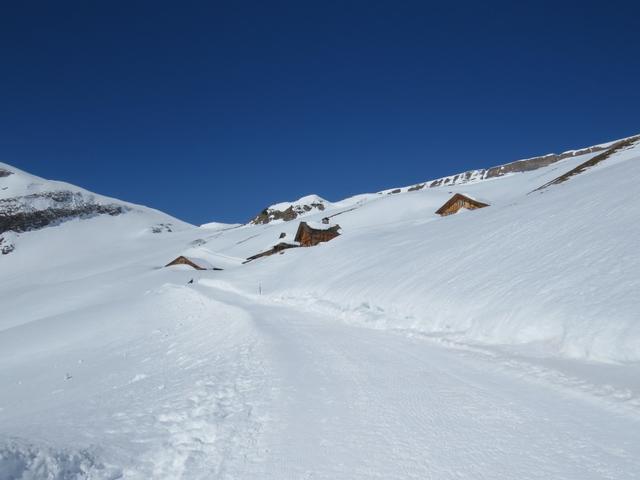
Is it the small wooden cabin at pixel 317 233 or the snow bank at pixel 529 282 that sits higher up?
the small wooden cabin at pixel 317 233

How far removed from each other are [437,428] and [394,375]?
223cm

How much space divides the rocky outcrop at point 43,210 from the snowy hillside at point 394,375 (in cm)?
18468

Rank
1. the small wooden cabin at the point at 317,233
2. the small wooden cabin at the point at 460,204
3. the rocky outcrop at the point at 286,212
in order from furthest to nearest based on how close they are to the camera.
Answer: the rocky outcrop at the point at 286,212
the small wooden cabin at the point at 317,233
the small wooden cabin at the point at 460,204

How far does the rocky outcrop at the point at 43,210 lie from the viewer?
559 ft

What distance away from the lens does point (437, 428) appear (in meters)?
4.44

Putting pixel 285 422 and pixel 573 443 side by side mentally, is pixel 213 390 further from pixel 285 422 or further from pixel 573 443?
pixel 573 443

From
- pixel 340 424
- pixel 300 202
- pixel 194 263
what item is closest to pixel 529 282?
pixel 340 424

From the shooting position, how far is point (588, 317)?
7363mm

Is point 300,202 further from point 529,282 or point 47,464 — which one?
point 47,464

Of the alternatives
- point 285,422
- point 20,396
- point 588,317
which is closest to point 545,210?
point 588,317

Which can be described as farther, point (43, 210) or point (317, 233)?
point (43, 210)

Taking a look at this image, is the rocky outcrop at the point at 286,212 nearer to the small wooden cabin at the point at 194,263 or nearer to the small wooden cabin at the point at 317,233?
the small wooden cabin at the point at 194,263

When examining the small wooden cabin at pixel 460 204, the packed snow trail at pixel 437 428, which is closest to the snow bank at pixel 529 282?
the packed snow trail at pixel 437 428

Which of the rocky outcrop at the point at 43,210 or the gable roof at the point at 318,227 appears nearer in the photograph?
the gable roof at the point at 318,227
